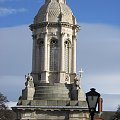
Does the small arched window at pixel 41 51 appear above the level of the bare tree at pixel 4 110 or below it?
above

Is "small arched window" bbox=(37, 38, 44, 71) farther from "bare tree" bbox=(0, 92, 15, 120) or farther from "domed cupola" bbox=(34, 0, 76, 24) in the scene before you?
"bare tree" bbox=(0, 92, 15, 120)

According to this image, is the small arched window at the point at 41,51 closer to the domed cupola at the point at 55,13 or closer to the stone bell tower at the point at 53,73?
the stone bell tower at the point at 53,73

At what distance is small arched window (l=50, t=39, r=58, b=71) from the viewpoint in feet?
154

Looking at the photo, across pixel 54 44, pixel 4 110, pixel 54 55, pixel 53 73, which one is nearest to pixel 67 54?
pixel 54 55

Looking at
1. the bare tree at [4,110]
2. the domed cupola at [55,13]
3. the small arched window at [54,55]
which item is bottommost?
the bare tree at [4,110]

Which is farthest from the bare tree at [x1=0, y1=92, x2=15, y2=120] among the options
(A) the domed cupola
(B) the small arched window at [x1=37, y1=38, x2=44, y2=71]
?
(A) the domed cupola

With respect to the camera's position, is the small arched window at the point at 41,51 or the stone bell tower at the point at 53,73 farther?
the small arched window at the point at 41,51

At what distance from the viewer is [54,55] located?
1859 inches

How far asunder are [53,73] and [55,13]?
597cm

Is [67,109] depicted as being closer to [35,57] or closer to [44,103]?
[44,103]

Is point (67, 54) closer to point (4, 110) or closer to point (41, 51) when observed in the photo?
point (41, 51)

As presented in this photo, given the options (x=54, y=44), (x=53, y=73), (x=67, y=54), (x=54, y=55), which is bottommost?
(x=53, y=73)

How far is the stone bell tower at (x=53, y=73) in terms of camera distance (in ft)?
143

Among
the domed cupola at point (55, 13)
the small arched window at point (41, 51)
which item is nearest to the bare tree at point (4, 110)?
the small arched window at point (41, 51)
